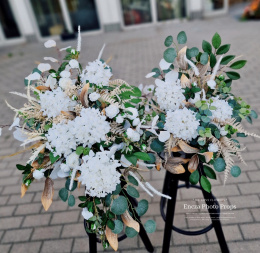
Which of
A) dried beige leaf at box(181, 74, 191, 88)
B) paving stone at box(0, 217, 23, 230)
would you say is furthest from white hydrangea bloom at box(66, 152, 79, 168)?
paving stone at box(0, 217, 23, 230)

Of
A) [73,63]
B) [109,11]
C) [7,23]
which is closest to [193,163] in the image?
[73,63]

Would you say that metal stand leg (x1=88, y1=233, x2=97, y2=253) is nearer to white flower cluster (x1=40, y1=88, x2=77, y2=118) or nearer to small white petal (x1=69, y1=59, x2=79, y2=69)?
white flower cluster (x1=40, y1=88, x2=77, y2=118)

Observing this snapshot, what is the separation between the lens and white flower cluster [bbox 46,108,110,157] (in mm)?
1231

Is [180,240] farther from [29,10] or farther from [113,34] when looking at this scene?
[29,10]

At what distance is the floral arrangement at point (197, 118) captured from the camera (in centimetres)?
134

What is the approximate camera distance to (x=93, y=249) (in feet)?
5.89

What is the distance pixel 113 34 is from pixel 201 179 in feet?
29.2

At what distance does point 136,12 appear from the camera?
9719mm

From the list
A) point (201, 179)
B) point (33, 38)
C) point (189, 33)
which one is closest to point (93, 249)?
point (201, 179)

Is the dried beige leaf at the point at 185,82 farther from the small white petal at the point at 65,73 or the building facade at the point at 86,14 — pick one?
the building facade at the point at 86,14

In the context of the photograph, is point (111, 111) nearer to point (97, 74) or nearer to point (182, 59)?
point (97, 74)

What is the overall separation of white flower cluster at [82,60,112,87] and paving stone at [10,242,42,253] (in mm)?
1748

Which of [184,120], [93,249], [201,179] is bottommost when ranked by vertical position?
[93,249]

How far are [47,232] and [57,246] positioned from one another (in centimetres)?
20
